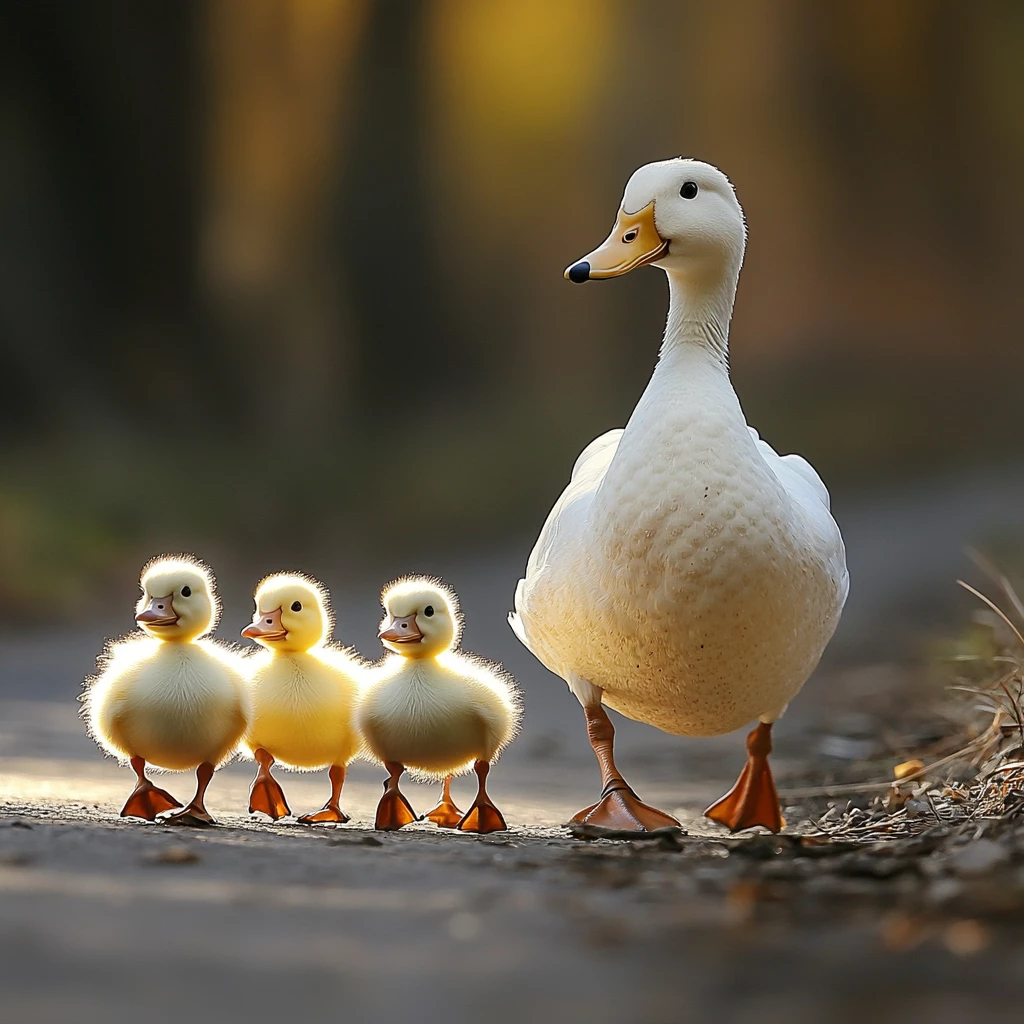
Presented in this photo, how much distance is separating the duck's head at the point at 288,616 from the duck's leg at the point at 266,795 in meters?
0.21

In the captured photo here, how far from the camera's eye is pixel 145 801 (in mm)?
2316

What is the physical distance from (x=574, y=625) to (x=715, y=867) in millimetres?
710

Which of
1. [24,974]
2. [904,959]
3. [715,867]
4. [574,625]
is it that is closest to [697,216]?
[574,625]

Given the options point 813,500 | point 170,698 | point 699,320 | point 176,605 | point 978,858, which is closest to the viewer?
point 978,858

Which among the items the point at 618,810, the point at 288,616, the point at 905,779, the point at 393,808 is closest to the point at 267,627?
the point at 288,616

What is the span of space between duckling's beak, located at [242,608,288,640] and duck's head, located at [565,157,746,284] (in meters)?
0.85

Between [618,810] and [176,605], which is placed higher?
[176,605]

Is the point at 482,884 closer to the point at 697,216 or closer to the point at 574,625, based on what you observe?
the point at 574,625

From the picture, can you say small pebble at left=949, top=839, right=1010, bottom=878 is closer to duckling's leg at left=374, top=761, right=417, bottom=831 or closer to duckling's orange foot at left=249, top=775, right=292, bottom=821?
duckling's leg at left=374, top=761, right=417, bottom=831

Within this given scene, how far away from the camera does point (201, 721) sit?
230 centimetres

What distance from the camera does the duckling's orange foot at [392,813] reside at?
7.73ft

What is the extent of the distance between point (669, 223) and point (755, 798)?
1.10 metres

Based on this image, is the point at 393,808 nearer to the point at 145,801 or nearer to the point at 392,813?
the point at 392,813

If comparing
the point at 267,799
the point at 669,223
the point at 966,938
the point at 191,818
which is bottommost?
the point at 966,938
